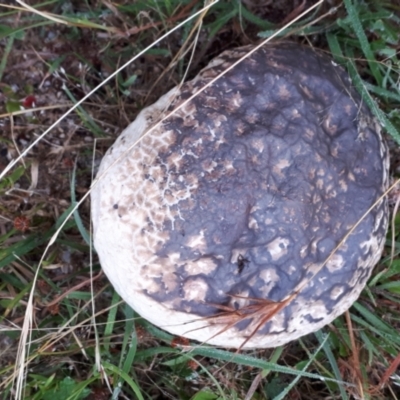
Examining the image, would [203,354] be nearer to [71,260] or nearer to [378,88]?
[71,260]

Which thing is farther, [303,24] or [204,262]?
[303,24]

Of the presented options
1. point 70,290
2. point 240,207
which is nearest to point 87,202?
point 70,290

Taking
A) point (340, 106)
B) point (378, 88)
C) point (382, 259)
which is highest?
point (340, 106)

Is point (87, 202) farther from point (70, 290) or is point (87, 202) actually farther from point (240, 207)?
point (240, 207)

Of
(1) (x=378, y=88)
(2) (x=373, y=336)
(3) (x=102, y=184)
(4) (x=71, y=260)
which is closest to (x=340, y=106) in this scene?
(1) (x=378, y=88)

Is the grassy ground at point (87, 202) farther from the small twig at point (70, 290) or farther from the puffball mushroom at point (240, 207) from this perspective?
the puffball mushroom at point (240, 207)

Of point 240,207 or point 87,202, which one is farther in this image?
point 87,202
